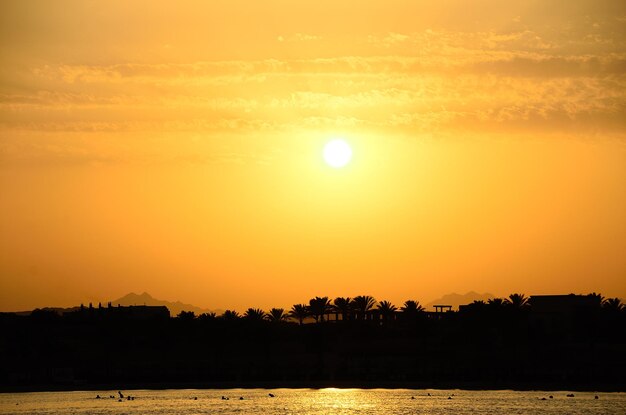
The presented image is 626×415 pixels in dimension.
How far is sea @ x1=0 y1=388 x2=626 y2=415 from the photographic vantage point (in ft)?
490

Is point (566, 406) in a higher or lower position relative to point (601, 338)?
lower

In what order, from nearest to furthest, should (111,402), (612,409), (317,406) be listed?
1. (612,409)
2. (317,406)
3. (111,402)

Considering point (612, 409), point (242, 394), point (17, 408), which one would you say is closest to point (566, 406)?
point (612, 409)

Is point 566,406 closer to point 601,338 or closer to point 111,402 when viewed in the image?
point 601,338

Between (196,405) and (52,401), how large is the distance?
27.7 meters

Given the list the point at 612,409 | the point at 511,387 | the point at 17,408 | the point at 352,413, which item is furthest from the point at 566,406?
the point at 17,408

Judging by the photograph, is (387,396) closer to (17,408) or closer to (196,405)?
(196,405)

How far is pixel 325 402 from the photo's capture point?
165m

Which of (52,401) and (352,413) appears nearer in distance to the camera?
(352,413)

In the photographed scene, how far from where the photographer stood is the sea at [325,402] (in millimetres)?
149500

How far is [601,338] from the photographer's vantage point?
199m

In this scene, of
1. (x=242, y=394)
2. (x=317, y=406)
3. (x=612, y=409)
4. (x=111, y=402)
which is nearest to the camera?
(x=612, y=409)

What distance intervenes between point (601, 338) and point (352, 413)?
69.7 meters

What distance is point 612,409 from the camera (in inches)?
5699
